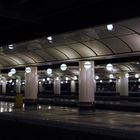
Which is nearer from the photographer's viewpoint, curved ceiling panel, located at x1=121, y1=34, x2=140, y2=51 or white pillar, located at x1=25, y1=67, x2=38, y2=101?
curved ceiling panel, located at x1=121, y1=34, x2=140, y2=51

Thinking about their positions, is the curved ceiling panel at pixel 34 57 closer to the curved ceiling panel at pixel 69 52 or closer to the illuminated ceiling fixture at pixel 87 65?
the curved ceiling panel at pixel 69 52

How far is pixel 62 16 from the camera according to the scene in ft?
44.5

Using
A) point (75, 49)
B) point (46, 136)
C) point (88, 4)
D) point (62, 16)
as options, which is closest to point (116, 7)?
point (88, 4)

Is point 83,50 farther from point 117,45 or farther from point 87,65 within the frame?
point 117,45

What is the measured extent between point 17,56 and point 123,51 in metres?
11.9

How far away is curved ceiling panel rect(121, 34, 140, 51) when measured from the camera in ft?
63.1

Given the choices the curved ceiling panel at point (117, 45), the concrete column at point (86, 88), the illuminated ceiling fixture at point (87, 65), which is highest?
the curved ceiling panel at point (117, 45)

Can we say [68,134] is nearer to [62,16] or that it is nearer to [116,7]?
[62,16]

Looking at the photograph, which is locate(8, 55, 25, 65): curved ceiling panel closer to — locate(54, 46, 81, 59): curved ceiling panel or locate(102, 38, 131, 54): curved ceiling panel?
locate(54, 46, 81, 59): curved ceiling panel

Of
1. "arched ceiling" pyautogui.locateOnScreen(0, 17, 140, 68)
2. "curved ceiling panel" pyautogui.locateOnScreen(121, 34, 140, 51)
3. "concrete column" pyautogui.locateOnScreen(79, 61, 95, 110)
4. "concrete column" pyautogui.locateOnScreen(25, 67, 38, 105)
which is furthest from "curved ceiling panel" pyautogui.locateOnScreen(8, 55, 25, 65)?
"curved ceiling panel" pyautogui.locateOnScreen(121, 34, 140, 51)

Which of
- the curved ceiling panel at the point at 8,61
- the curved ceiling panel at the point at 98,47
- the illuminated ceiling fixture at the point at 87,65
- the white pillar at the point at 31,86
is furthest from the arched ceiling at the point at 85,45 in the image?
the white pillar at the point at 31,86

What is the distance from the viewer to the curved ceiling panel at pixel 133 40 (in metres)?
19.2

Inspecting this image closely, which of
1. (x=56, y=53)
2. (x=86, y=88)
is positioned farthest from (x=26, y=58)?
(x=86, y=88)

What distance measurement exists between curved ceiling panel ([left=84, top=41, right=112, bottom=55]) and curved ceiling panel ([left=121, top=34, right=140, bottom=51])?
210cm
